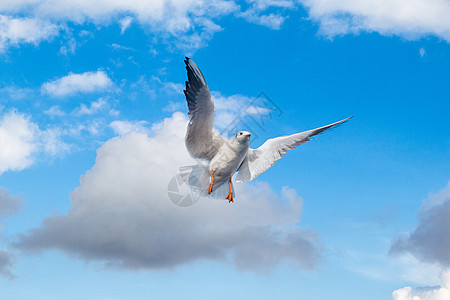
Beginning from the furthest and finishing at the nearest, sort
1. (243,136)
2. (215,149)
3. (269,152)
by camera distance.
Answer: (269,152) → (215,149) → (243,136)

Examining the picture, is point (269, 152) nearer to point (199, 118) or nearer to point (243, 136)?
point (243, 136)

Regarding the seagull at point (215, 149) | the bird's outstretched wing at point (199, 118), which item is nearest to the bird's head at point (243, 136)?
the seagull at point (215, 149)

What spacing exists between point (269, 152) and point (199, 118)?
2580 millimetres

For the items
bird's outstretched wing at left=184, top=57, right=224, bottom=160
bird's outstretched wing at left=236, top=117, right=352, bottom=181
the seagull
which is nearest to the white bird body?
the seagull

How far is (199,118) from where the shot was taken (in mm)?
11531

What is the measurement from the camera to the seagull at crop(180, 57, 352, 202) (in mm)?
11211

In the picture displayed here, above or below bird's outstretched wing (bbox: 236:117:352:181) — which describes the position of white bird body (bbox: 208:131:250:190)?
below

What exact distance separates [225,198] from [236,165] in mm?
A: 1141

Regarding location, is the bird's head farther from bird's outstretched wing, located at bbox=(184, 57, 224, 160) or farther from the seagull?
bird's outstretched wing, located at bbox=(184, 57, 224, 160)

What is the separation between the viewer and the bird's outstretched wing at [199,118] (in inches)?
436

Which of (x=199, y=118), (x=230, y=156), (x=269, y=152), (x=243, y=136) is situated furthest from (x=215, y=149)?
(x=269, y=152)

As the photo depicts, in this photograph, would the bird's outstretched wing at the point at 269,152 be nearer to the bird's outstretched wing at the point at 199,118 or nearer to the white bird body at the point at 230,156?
the white bird body at the point at 230,156

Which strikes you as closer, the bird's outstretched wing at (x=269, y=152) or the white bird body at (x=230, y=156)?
the white bird body at (x=230, y=156)

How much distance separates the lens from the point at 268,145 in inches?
520
